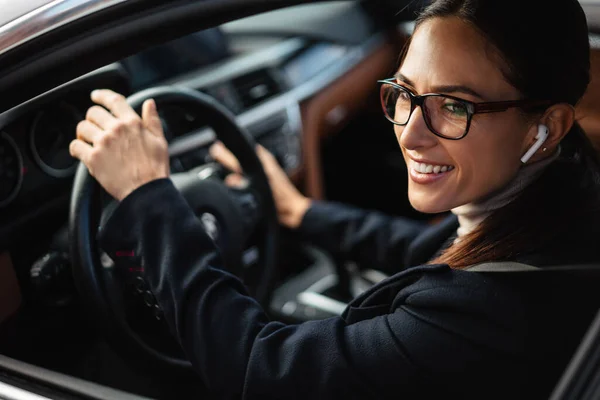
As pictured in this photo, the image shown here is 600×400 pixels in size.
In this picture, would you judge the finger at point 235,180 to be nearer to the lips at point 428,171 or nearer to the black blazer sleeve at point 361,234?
the black blazer sleeve at point 361,234

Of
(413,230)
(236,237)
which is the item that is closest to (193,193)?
(236,237)

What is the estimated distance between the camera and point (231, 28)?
2.57 m

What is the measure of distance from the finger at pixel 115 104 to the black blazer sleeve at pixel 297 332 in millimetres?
140

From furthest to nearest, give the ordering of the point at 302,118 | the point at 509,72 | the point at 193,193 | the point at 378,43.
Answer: the point at 378,43, the point at 302,118, the point at 193,193, the point at 509,72

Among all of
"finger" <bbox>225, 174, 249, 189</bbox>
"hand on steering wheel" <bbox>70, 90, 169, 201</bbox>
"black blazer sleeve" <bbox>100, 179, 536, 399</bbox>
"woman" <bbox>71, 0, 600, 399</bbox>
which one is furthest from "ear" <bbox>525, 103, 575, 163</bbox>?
"finger" <bbox>225, 174, 249, 189</bbox>

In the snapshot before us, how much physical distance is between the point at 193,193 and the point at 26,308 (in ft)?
1.33

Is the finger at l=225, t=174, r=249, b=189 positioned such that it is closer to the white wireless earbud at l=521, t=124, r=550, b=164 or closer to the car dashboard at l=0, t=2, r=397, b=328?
the car dashboard at l=0, t=2, r=397, b=328

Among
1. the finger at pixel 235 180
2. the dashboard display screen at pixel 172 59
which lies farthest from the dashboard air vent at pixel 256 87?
the finger at pixel 235 180

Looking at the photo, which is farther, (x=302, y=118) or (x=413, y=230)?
(x=302, y=118)

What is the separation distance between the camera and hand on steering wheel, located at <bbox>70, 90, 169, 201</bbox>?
4.13 ft

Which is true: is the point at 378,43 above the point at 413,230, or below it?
above

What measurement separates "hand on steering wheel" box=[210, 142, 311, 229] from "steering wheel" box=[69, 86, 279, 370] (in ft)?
0.19

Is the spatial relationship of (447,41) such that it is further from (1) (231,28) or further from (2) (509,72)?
(1) (231,28)

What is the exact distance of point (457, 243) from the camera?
3.87 ft
